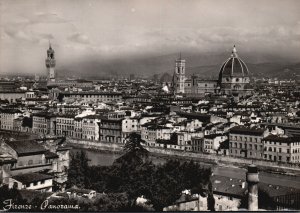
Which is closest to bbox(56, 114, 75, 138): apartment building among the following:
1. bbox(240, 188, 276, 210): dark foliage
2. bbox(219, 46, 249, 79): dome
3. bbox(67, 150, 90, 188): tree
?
bbox(67, 150, 90, 188): tree

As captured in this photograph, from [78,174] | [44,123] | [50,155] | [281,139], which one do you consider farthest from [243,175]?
[44,123]

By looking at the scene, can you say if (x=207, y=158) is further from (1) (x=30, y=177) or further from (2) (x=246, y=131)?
(1) (x=30, y=177)

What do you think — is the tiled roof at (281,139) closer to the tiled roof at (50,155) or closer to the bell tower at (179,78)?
the tiled roof at (50,155)

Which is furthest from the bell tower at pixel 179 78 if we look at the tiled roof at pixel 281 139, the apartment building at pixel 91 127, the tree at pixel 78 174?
the tree at pixel 78 174

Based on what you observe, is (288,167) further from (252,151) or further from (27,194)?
(27,194)

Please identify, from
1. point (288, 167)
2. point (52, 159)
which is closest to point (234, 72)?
point (288, 167)

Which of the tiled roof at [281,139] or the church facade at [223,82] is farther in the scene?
the church facade at [223,82]
